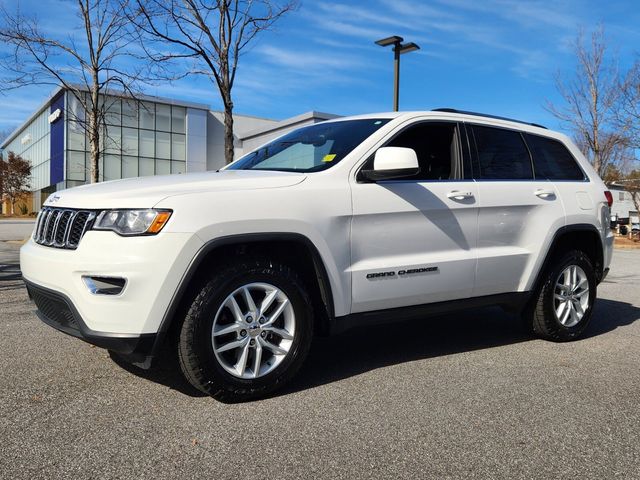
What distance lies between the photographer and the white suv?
3.12m

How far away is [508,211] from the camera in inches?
180

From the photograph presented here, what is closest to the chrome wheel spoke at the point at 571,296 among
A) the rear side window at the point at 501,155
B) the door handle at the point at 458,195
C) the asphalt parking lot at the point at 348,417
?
the asphalt parking lot at the point at 348,417

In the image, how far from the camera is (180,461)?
8.68ft

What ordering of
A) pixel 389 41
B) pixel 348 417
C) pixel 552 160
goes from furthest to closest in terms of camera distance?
1. pixel 389 41
2. pixel 552 160
3. pixel 348 417

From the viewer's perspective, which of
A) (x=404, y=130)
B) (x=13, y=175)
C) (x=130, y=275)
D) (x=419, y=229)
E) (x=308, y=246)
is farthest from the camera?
(x=13, y=175)

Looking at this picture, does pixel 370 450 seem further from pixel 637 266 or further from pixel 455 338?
pixel 637 266

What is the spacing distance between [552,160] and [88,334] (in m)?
4.12

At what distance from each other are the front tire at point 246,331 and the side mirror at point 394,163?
0.87 metres

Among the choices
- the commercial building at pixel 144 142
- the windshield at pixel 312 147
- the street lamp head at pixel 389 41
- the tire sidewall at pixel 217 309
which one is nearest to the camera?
the tire sidewall at pixel 217 309

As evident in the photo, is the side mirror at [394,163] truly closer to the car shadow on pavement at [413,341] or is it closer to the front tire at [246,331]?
the front tire at [246,331]

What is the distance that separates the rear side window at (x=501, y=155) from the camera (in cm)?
463

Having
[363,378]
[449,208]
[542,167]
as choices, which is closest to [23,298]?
[363,378]

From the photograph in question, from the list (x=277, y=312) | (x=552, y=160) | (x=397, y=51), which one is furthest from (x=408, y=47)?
(x=277, y=312)

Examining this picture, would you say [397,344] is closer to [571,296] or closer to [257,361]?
[571,296]
